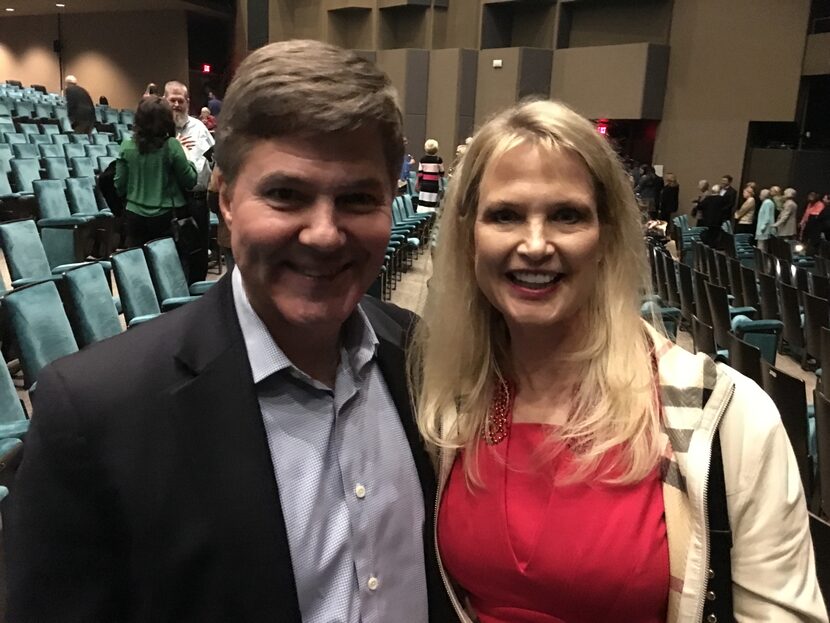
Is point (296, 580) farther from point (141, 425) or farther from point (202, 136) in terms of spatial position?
point (202, 136)

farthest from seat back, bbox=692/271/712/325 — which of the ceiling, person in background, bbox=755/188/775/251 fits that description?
the ceiling

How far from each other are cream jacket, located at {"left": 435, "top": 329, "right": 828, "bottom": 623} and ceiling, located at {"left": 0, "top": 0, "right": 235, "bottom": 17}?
17448 mm

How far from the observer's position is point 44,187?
5.57 metres

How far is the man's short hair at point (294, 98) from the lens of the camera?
92cm

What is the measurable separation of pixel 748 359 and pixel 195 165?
368cm

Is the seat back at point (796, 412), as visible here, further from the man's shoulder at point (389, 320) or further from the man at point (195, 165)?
the man at point (195, 165)

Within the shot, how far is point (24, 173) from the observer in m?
6.62

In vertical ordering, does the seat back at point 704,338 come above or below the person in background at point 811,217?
below

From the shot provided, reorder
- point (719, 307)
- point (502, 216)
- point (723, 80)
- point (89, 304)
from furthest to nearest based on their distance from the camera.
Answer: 1. point (723, 80)
2. point (719, 307)
3. point (89, 304)
4. point (502, 216)

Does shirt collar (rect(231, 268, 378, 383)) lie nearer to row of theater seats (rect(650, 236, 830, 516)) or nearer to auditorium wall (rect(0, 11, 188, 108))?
row of theater seats (rect(650, 236, 830, 516))

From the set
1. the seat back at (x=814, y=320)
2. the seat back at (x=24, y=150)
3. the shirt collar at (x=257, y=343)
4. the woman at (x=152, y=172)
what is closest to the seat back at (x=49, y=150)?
the seat back at (x=24, y=150)

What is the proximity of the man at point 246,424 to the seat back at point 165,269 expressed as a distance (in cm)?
278

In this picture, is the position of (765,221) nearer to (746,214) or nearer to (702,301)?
(746,214)

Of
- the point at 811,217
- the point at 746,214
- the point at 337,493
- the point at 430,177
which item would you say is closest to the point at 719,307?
the point at 337,493
